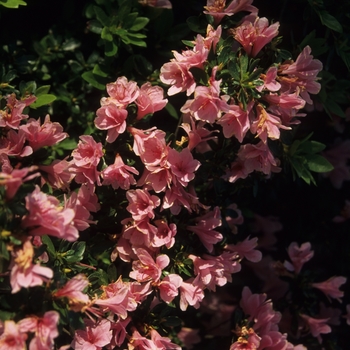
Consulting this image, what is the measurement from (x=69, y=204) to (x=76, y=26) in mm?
957

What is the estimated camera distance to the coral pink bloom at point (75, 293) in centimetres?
167

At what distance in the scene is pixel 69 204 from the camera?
189cm

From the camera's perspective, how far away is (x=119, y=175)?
1967mm

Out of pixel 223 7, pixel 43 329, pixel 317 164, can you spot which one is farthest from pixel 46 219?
pixel 317 164

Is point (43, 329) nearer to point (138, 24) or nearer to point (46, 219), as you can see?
point (46, 219)

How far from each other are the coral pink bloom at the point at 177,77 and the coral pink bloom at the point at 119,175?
0.91 feet

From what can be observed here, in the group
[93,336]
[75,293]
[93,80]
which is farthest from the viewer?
[93,80]

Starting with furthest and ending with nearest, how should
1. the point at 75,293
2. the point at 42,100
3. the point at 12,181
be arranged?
1. the point at 42,100
2. the point at 75,293
3. the point at 12,181

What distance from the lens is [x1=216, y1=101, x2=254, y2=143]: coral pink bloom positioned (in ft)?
6.25

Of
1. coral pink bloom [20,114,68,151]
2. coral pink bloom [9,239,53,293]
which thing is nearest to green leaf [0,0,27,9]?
coral pink bloom [20,114,68,151]

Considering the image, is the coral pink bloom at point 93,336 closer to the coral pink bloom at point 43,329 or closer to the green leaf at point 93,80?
the coral pink bloom at point 43,329

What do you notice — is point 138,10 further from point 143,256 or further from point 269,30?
point 143,256

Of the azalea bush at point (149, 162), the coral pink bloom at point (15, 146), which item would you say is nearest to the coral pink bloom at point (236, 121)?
the azalea bush at point (149, 162)

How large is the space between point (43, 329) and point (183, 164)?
0.69 m
